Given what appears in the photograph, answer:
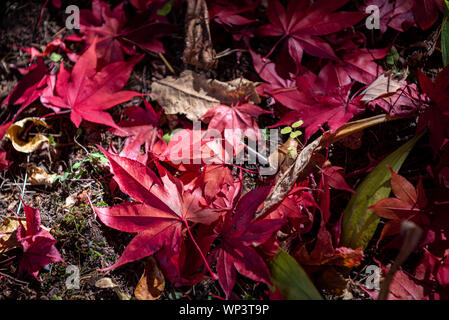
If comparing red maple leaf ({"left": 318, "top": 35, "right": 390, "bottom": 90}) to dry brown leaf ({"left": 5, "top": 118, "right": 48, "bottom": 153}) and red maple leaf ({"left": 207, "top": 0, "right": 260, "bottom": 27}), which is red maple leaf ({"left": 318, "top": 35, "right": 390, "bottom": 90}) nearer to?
red maple leaf ({"left": 207, "top": 0, "right": 260, "bottom": 27})

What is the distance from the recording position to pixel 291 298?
3.34 ft

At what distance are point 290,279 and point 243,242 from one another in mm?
191

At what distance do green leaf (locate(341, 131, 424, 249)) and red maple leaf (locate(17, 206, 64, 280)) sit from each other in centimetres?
101

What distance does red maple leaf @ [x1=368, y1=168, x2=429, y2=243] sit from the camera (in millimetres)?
1063

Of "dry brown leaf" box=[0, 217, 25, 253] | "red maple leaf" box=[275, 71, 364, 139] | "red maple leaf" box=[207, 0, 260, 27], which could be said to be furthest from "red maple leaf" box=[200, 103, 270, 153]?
"dry brown leaf" box=[0, 217, 25, 253]

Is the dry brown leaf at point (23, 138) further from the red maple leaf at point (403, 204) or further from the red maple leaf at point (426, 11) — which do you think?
the red maple leaf at point (426, 11)

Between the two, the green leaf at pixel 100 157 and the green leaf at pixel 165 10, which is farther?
the green leaf at pixel 165 10

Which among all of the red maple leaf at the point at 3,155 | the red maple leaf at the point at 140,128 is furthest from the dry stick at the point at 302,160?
the red maple leaf at the point at 3,155

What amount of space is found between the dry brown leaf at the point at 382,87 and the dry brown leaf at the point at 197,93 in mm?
410

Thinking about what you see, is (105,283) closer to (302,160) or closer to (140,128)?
(140,128)

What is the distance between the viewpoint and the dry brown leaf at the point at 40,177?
129 centimetres
